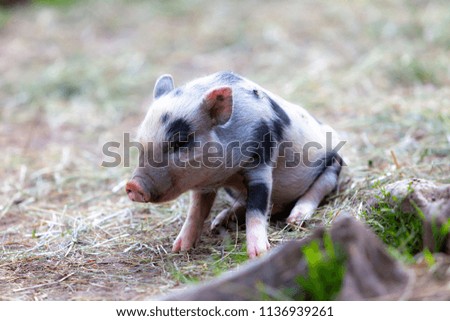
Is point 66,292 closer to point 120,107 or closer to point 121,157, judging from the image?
point 121,157

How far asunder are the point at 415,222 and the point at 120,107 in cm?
529

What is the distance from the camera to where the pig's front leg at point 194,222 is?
13.6 ft

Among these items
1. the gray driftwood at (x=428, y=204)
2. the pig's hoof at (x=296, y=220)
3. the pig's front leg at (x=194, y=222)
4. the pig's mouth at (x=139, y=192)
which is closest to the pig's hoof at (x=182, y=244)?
the pig's front leg at (x=194, y=222)

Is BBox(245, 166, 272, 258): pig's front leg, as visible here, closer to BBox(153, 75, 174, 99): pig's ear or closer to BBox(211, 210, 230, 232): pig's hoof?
BBox(211, 210, 230, 232): pig's hoof

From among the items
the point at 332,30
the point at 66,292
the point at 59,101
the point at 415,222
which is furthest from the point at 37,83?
the point at 415,222

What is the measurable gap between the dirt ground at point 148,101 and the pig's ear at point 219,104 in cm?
77

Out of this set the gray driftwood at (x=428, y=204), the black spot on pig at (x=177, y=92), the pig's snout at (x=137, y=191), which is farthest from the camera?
the black spot on pig at (x=177, y=92)

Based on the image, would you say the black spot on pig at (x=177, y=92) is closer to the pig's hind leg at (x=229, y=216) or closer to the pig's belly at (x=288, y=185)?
the pig's belly at (x=288, y=185)

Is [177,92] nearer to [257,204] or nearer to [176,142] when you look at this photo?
[176,142]

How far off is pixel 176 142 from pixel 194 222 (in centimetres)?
63

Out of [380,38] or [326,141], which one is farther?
[380,38]

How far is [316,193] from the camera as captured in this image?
14.9ft

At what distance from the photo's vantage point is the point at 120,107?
814cm

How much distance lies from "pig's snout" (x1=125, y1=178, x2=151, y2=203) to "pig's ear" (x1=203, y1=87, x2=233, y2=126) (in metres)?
0.58
